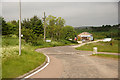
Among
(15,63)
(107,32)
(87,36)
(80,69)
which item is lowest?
(80,69)

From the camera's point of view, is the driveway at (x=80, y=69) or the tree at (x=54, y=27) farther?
the tree at (x=54, y=27)

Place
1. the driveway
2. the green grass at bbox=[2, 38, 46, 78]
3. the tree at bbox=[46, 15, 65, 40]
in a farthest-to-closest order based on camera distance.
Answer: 1. the tree at bbox=[46, 15, 65, 40]
2. the driveway
3. the green grass at bbox=[2, 38, 46, 78]

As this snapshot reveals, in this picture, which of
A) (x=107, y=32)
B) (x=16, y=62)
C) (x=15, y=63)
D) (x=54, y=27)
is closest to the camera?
(x=15, y=63)

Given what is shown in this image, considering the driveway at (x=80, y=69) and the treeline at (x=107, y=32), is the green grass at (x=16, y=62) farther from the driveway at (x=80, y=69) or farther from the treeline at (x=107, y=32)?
the treeline at (x=107, y=32)

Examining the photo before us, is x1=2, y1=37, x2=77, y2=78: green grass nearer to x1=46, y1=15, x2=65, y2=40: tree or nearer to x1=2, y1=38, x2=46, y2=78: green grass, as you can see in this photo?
x1=2, y1=38, x2=46, y2=78: green grass

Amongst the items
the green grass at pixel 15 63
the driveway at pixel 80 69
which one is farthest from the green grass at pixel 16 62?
the driveway at pixel 80 69

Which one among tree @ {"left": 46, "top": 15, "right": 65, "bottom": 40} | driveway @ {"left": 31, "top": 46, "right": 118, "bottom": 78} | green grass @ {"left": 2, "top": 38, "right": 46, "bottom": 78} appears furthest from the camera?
tree @ {"left": 46, "top": 15, "right": 65, "bottom": 40}

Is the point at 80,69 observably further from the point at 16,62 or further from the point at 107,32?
the point at 107,32

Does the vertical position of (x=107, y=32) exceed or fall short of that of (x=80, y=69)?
it exceeds it

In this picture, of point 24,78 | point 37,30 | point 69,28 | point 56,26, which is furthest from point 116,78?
point 69,28

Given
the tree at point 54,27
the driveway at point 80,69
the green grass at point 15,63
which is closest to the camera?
the green grass at point 15,63

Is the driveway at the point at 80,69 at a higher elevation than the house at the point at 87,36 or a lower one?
lower

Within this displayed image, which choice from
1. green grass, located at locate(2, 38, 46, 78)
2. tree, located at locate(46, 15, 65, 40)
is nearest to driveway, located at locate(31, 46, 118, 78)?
green grass, located at locate(2, 38, 46, 78)

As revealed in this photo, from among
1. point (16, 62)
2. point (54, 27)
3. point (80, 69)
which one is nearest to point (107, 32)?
point (54, 27)
